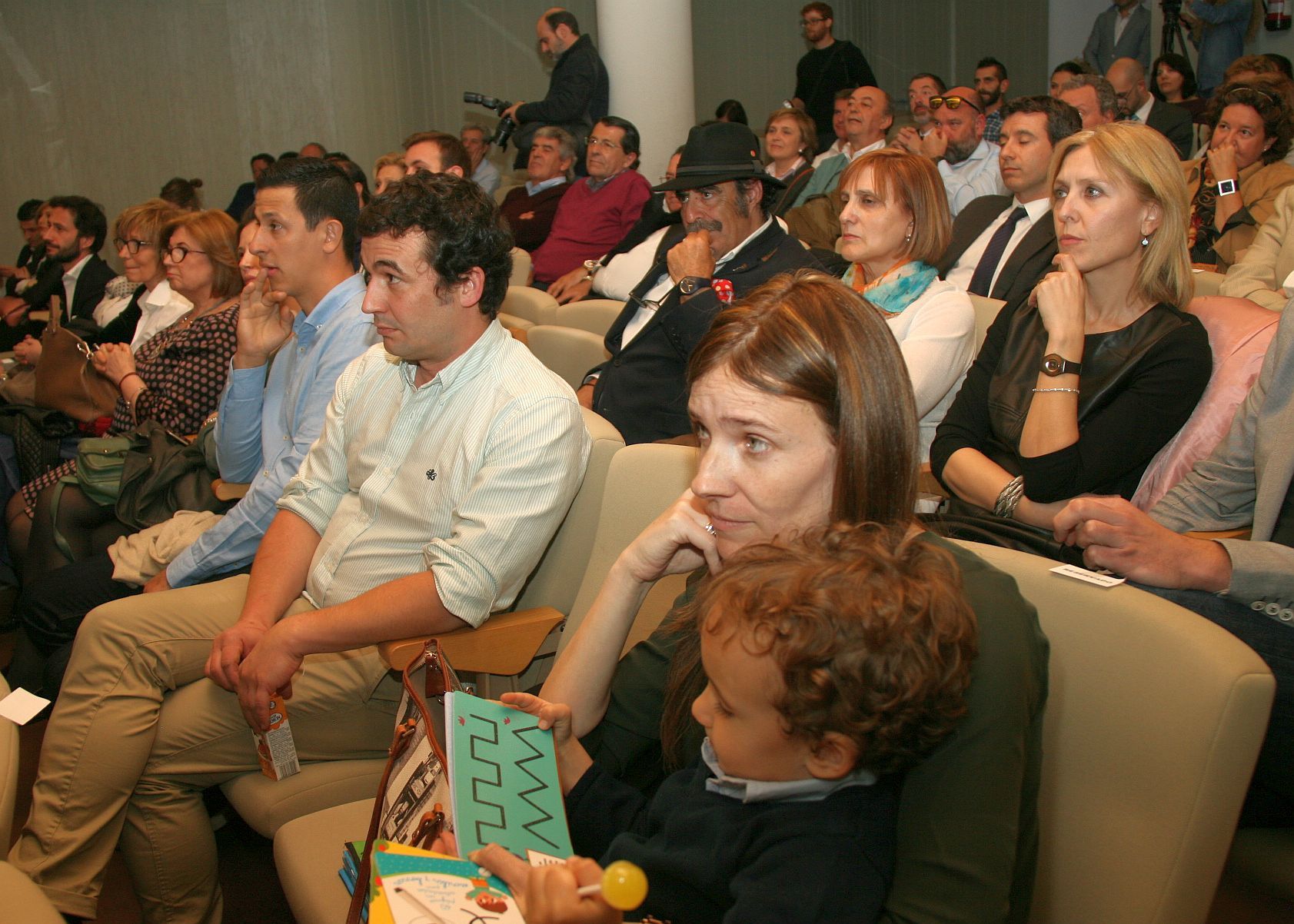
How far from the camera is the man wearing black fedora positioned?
114 inches

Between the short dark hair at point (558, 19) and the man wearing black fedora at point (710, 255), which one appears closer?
the man wearing black fedora at point (710, 255)

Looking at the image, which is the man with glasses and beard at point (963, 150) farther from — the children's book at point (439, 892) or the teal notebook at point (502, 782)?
Answer: the children's book at point (439, 892)

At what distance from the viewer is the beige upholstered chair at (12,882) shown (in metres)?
1.22

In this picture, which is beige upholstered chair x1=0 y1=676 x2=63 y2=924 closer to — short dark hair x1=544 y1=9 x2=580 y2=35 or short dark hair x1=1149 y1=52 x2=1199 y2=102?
short dark hair x1=544 y1=9 x2=580 y2=35

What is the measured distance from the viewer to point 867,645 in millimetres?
905

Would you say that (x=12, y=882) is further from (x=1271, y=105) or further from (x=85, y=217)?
(x=85, y=217)

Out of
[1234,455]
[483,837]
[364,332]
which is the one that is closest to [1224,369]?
[1234,455]

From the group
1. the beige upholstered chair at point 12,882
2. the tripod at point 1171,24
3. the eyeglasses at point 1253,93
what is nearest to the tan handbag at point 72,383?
the beige upholstered chair at point 12,882

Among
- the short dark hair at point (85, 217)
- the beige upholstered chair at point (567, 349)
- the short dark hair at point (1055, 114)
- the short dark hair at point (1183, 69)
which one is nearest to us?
the beige upholstered chair at point (567, 349)

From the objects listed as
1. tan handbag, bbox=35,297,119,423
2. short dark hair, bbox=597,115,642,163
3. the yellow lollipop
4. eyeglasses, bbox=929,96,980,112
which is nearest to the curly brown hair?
the yellow lollipop

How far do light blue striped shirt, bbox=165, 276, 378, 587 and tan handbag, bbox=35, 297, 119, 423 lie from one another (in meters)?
1.13

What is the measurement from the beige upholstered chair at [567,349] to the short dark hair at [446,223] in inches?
43.4

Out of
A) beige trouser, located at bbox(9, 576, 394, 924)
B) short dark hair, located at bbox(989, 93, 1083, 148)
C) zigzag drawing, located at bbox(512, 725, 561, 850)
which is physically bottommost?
beige trouser, located at bbox(9, 576, 394, 924)

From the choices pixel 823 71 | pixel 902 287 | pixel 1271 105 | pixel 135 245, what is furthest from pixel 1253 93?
pixel 135 245
